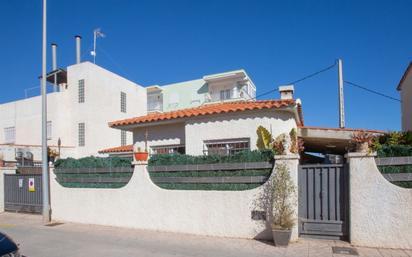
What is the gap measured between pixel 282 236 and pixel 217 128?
4.46 m

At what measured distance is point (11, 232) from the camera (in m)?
9.10

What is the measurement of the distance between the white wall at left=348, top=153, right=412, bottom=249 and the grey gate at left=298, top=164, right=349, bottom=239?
272mm

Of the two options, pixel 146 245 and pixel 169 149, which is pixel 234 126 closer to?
pixel 169 149

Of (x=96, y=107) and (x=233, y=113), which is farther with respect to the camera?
(x=96, y=107)

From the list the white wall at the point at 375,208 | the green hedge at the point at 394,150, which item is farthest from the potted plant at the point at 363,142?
the green hedge at the point at 394,150

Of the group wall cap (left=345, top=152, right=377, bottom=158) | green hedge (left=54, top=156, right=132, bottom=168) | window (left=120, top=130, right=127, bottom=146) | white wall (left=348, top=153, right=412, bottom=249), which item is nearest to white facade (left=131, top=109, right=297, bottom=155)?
green hedge (left=54, top=156, right=132, bottom=168)

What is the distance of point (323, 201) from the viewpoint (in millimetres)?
7305

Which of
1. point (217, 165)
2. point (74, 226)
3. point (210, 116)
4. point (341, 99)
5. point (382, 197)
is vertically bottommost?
point (74, 226)

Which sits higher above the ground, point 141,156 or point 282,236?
point 141,156

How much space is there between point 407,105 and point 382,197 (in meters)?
11.0

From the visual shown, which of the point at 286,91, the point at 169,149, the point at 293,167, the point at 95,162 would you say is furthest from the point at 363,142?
the point at 95,162

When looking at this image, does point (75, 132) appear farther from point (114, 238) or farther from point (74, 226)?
point (114, 238)

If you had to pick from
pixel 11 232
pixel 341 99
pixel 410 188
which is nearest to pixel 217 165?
pixel 410 188

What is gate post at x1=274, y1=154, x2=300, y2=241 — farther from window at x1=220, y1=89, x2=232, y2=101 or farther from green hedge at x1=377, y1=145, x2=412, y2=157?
window at x1=220, y1=89, x2=232, y2=101
